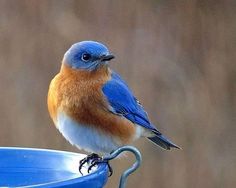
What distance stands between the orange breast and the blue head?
1.1 inches

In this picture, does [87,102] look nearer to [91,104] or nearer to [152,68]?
[91,104]

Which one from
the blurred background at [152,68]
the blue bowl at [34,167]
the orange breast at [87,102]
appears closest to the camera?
the blue bowl at [34,167]

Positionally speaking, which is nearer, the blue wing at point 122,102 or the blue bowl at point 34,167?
the blue bowl at point 34,167

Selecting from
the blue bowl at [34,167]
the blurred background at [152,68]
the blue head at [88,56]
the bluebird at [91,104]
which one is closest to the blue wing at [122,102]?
the bluebird at [91,104]

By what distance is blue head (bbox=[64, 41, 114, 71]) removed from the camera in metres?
4.02

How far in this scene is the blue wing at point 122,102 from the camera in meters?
4.07

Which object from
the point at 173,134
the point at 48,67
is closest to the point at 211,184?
the point at 173,134

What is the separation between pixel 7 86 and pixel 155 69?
3.70ft

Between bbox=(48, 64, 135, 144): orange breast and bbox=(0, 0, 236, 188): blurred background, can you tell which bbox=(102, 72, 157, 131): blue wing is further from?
bbox=(0, 0, 236, 188): blurred background

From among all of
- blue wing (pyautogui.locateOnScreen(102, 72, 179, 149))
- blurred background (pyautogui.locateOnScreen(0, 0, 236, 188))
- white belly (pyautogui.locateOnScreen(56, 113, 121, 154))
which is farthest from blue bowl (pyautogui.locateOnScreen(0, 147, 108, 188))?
blurred background (pyautogui.locateOnScreen(0, 0, 236, 188))

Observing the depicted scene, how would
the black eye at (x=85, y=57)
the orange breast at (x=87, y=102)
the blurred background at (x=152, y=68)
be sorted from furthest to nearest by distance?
1. the blurred background at (x=152, y=68)
2. the black eye at (x=85, y=57)
3. the orange breast at (x=87, y=102)

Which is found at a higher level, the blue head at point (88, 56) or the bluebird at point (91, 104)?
the blue head at point (88, 56)

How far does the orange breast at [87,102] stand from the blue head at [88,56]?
28mm

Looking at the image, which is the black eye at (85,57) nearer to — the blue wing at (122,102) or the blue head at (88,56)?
the blue head at (88,56)
